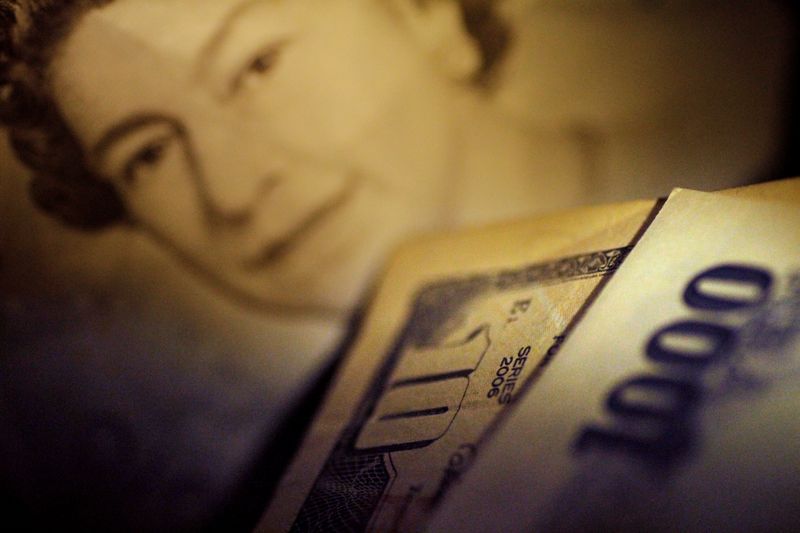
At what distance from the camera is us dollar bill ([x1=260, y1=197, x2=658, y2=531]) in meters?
0.71

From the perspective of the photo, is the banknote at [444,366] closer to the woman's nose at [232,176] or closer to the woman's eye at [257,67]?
the woman's nose at [232,176]

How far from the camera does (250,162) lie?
3.61 feet

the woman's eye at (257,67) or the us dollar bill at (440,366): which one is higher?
the woman's eye at (257,67)

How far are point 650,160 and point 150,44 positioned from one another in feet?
3.09

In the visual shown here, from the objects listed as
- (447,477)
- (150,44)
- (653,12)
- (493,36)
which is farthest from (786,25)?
(150,44)

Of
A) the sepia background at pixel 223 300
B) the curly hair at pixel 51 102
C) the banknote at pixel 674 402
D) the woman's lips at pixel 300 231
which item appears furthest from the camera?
the woman's lips at pixel 300 231

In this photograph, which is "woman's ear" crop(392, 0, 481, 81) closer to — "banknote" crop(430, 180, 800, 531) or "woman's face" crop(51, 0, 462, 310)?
"woman's face" crop(51, 0, 462, 310)

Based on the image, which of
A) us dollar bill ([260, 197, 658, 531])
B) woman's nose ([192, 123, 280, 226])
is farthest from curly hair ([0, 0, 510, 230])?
us dollar bill ([260, 197, 658, 531])

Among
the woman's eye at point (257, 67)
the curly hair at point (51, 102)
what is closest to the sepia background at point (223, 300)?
the curly hair at point (51, 102)

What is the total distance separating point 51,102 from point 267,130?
354 millimetres

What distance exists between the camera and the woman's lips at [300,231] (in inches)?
44.9

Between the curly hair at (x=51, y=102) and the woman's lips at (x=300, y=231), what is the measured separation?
0.26 meters

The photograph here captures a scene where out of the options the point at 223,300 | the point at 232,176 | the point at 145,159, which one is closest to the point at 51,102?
the point at 145,159

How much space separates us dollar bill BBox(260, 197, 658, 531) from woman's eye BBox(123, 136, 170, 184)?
0.50 meters
